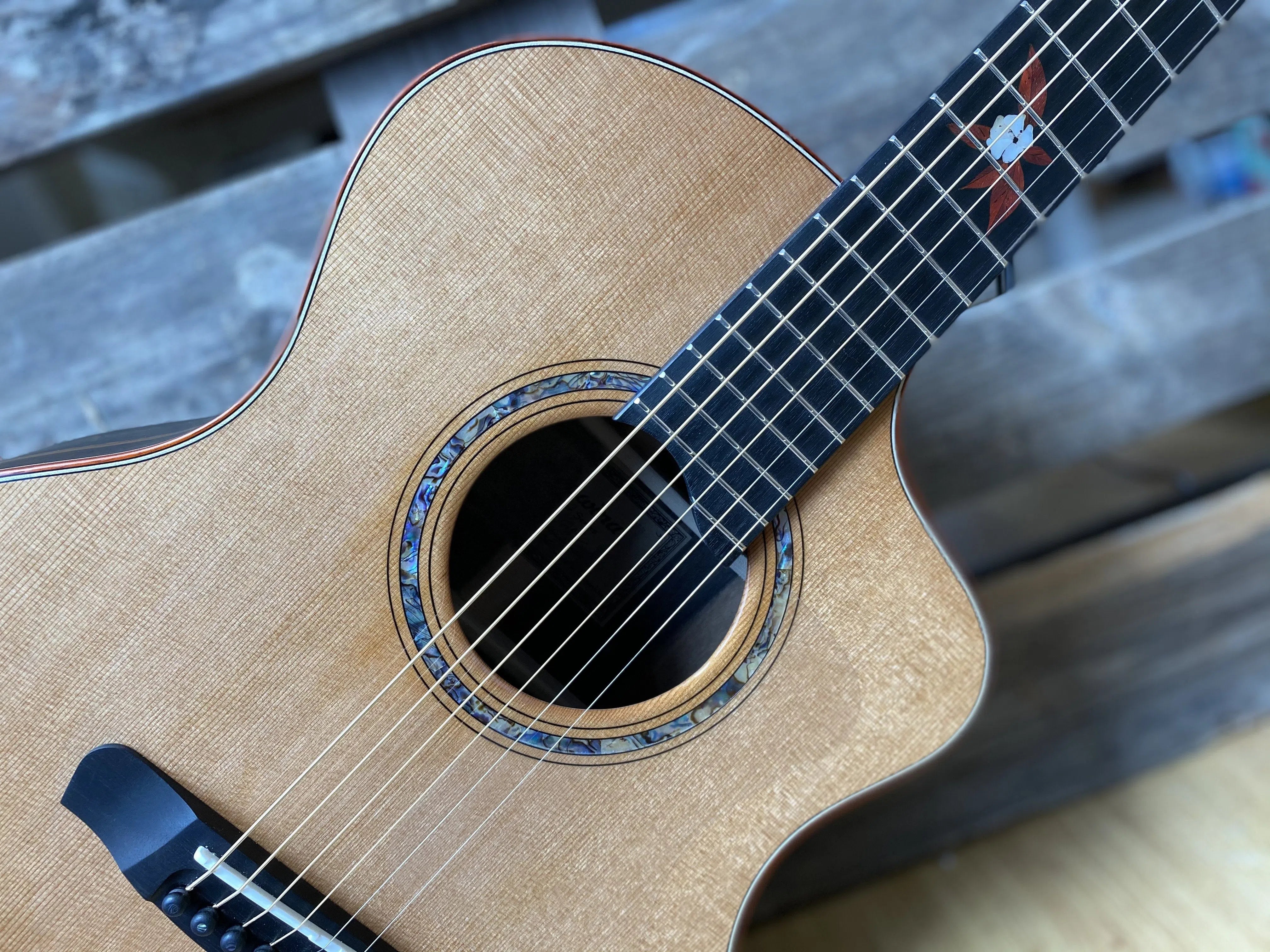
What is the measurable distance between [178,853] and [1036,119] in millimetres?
738

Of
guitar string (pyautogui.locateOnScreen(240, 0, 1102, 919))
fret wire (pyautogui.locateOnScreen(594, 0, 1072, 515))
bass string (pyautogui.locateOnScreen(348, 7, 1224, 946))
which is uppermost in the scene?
fret wire (pyautogui.locateOnScreen(594, 0, 1072, 515))

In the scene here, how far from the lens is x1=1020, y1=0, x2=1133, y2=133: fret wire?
62 cm

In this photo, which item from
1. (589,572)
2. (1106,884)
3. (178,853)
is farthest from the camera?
(1106,884)

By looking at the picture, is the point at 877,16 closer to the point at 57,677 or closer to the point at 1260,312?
the point at 1260,312

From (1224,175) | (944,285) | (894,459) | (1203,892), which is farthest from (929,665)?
(1224,175)

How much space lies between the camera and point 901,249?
0.64 metres

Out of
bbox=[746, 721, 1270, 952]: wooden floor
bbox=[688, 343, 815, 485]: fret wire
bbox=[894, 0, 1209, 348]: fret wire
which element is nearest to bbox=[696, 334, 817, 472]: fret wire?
bbox=[688, 343, 815, 485]: fret wire

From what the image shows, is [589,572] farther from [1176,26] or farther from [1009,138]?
[1176,26]

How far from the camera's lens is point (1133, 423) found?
1048 millimetres

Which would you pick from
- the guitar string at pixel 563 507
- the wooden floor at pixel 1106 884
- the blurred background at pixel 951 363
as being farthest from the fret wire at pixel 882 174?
the wooden floor at pixel 1106 884

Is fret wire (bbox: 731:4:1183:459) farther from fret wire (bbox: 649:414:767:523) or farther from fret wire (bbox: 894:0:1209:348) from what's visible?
fret wire (bbox: 649:414:767:523)

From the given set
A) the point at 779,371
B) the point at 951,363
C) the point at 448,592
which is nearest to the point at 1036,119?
the point at 779,371

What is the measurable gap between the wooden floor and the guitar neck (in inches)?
22.8

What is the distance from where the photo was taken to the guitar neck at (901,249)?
63 centimetres
